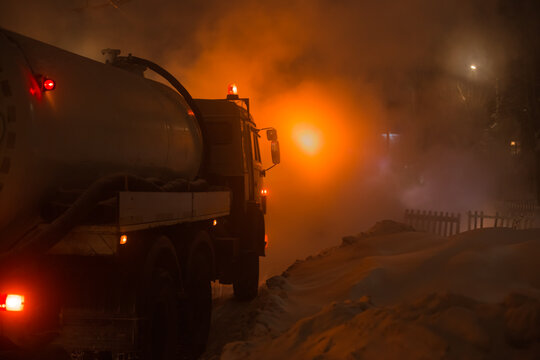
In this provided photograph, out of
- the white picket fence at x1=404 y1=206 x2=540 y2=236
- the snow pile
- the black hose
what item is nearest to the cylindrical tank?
the black hose

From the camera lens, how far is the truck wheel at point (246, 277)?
7.84 meters

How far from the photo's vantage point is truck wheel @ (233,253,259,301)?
784 cm

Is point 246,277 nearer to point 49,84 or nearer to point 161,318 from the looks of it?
point 161,318

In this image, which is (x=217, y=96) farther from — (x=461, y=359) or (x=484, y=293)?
(x=461, y=359)

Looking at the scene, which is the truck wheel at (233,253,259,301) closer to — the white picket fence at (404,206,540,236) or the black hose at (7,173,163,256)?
the black hose at (7,173,163,256)

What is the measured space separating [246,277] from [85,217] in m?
4.85

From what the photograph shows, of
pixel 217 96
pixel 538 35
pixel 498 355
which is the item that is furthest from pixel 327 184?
pixel 498 355

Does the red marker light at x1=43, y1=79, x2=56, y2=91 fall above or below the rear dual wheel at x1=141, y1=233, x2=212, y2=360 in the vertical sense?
above

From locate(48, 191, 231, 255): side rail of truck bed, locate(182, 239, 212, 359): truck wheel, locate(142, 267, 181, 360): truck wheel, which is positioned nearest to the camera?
locate(48, 191, 231, 255): side rail of truck bed

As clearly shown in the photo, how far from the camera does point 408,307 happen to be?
4488mm

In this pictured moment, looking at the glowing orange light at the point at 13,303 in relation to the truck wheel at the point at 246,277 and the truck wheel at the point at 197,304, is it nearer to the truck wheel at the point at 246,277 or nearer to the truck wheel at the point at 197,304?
the truck wheel at the point at 197,304

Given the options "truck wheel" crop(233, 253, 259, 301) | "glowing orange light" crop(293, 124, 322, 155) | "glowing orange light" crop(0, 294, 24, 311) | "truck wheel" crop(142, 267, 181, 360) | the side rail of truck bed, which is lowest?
"truck wheel" crop(233, 253, 259, 301)

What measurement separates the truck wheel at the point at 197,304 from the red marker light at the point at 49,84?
7.02ft

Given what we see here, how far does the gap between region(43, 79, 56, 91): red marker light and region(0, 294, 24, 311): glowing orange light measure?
4.60ft
